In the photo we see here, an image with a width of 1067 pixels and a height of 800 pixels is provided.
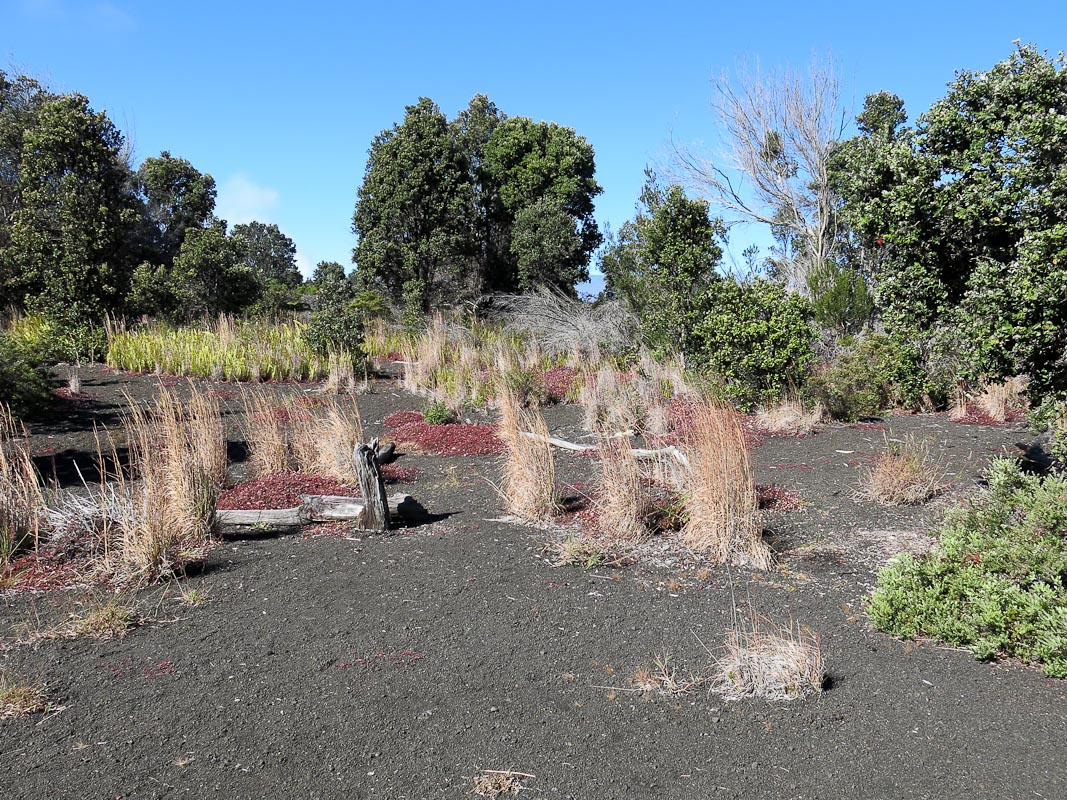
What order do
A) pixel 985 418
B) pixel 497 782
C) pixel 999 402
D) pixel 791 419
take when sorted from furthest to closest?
pixel 999 402 < pixel 985 418 < pixel 791 419 < pixel 497 782

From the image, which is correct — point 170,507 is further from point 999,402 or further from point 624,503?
point 999,402

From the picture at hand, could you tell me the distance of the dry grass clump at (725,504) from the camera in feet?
17.0

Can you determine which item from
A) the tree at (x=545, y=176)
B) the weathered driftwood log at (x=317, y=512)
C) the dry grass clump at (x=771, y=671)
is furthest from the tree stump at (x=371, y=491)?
the tree at (x=545, y=176)

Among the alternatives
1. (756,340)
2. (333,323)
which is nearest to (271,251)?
(333,323)

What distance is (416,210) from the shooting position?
67.3ft

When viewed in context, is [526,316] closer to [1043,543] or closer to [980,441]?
[980,441]

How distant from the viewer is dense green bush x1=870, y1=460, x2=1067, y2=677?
139 inches

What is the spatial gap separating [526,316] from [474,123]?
9.35 meters

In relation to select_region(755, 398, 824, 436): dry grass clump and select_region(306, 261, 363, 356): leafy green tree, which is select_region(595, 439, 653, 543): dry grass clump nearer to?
select_region(755, 398, 824, 436): dry grass clump

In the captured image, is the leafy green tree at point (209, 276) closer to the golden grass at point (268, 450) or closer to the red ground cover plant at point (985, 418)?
the golden grass at point (268, 450)

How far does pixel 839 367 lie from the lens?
1070 cm

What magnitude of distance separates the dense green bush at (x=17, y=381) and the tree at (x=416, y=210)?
11804 millimetres

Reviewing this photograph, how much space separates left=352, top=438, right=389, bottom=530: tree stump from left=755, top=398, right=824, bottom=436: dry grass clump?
565 cm

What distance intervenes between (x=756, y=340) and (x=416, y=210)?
1258cm
